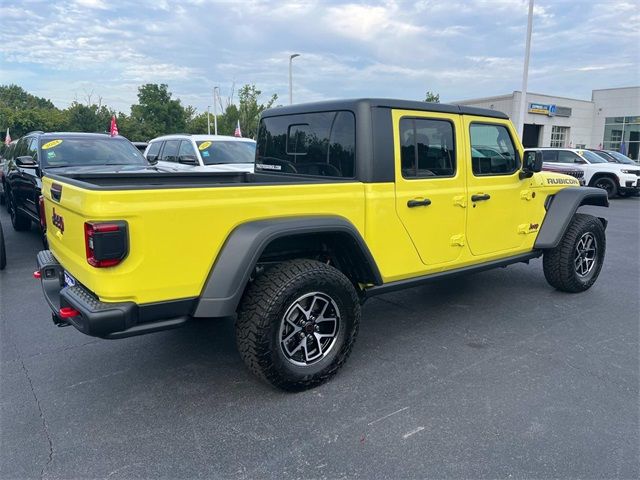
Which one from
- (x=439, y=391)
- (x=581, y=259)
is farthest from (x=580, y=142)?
(x=439, y=391)

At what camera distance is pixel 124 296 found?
8.01 ft

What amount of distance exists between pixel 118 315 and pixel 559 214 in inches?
167

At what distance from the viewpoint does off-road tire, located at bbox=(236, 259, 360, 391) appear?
110 inches

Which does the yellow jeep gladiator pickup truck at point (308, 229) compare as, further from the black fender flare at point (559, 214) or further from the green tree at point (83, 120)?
the green tree at point (83, 120)

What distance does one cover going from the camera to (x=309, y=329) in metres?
3.08

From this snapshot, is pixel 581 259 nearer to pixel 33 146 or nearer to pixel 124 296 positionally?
pixel 124 296

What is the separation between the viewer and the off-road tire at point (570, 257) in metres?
4.84

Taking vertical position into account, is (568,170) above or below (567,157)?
below

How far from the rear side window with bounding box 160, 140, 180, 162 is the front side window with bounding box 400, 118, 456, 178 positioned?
7234 mm

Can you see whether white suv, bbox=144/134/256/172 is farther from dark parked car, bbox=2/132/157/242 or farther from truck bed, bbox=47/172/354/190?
truck bed, bbox=47/172/354/190

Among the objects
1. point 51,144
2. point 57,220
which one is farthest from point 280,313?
point 51,144

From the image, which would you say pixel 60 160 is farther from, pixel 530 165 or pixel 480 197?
pixel 530 165

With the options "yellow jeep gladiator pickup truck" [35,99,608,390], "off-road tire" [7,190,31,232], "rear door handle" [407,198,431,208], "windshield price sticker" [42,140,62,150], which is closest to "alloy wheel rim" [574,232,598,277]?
"yellow jeep gladiator pickup truck" [35,99,608,390]

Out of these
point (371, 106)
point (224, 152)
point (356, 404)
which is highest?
point (371, 106)
